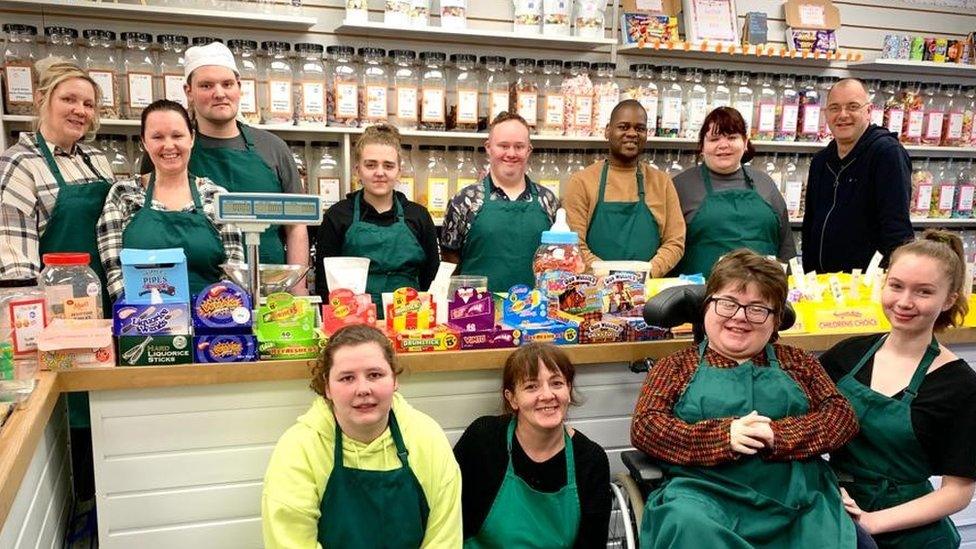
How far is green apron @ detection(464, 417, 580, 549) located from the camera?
82.0 inches

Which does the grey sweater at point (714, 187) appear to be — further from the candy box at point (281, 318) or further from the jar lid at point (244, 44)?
the jar lid at point (244, 44)

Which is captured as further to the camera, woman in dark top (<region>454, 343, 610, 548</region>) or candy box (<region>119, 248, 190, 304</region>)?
woman in dark top (<region>454, 343, 610, 548</region>)

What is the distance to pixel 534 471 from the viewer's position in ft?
6.91

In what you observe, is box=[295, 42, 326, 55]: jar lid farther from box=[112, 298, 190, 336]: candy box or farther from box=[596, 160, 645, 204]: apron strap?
box=[112, 298, 190, 336]: candy box

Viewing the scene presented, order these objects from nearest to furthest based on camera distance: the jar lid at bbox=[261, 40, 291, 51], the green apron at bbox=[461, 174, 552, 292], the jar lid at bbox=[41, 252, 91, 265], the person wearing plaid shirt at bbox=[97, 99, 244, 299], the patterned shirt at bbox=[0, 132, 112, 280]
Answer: the jar lid at bbox=[41, 252, 91, 265] < the person wearing plaid shirt at bbox=[97, 99, 244, 299] < the patterned shirt at bbox=[0, 132, 112, 280] < the green apron at bbox=[461, 174, 552, 292] < the jar lid at bbox=[261, 40, 291, 51]

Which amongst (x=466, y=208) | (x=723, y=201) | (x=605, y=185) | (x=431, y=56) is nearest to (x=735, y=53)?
(x=723, y=201)

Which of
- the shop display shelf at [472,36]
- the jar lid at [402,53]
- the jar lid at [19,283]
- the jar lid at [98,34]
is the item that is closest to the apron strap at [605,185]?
the shop display shelf at [472,36]

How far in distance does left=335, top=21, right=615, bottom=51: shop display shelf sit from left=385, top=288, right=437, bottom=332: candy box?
200cm

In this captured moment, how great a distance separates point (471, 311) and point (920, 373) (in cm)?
127

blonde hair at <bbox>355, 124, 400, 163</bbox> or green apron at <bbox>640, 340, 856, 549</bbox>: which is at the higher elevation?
blonde hair at <bbox>355, 124, 400, 163</bbox>

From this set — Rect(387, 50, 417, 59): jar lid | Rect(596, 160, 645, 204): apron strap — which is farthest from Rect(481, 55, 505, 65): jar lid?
Rect(596, 160, 645, 204): apron strap

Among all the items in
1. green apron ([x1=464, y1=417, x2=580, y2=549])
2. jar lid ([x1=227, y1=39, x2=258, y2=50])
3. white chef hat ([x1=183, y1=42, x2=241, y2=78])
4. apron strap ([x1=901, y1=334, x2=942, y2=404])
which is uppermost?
jar lid ([x1=227, y1=39, x2=258, y2=50])

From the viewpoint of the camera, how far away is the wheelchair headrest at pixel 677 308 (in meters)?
2.12

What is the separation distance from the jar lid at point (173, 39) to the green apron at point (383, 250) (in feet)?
4.59
